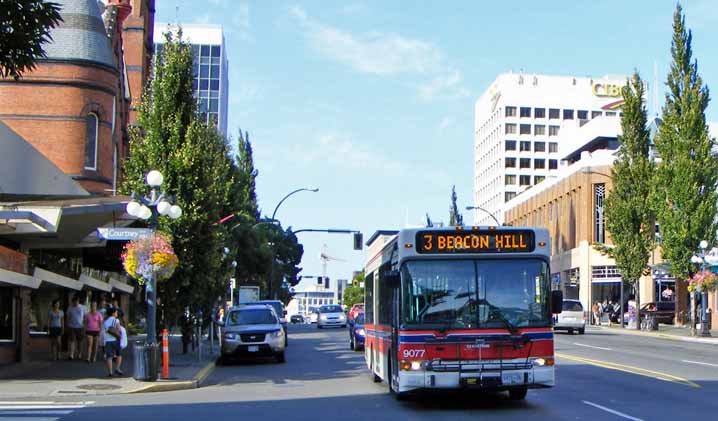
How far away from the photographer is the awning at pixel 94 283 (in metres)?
33.0

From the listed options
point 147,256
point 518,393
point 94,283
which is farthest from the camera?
point 94,283

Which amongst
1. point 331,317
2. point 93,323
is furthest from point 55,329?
point 331,317

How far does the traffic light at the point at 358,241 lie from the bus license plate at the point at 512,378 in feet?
114

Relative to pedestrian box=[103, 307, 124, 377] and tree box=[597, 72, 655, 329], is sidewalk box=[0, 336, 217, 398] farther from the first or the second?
tree box=[597, 72, 655, 329]

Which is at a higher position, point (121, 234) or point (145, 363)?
point (121, 234)

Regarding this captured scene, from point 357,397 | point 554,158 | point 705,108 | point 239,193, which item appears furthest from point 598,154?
point 357,397

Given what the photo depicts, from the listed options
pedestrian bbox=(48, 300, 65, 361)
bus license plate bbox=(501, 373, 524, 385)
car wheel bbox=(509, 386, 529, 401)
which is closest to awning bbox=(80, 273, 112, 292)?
pedestrian bbox=(48, 300, 65, 361)

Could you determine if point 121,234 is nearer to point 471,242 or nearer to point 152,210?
point 152,210

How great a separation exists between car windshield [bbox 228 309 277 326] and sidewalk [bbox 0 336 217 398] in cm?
168

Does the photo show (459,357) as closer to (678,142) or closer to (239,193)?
(239,193)

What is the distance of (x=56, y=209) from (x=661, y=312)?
52846mm

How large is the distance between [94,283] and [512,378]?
2358cm

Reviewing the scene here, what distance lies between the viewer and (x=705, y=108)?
52.0m

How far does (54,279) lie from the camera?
28203mm
